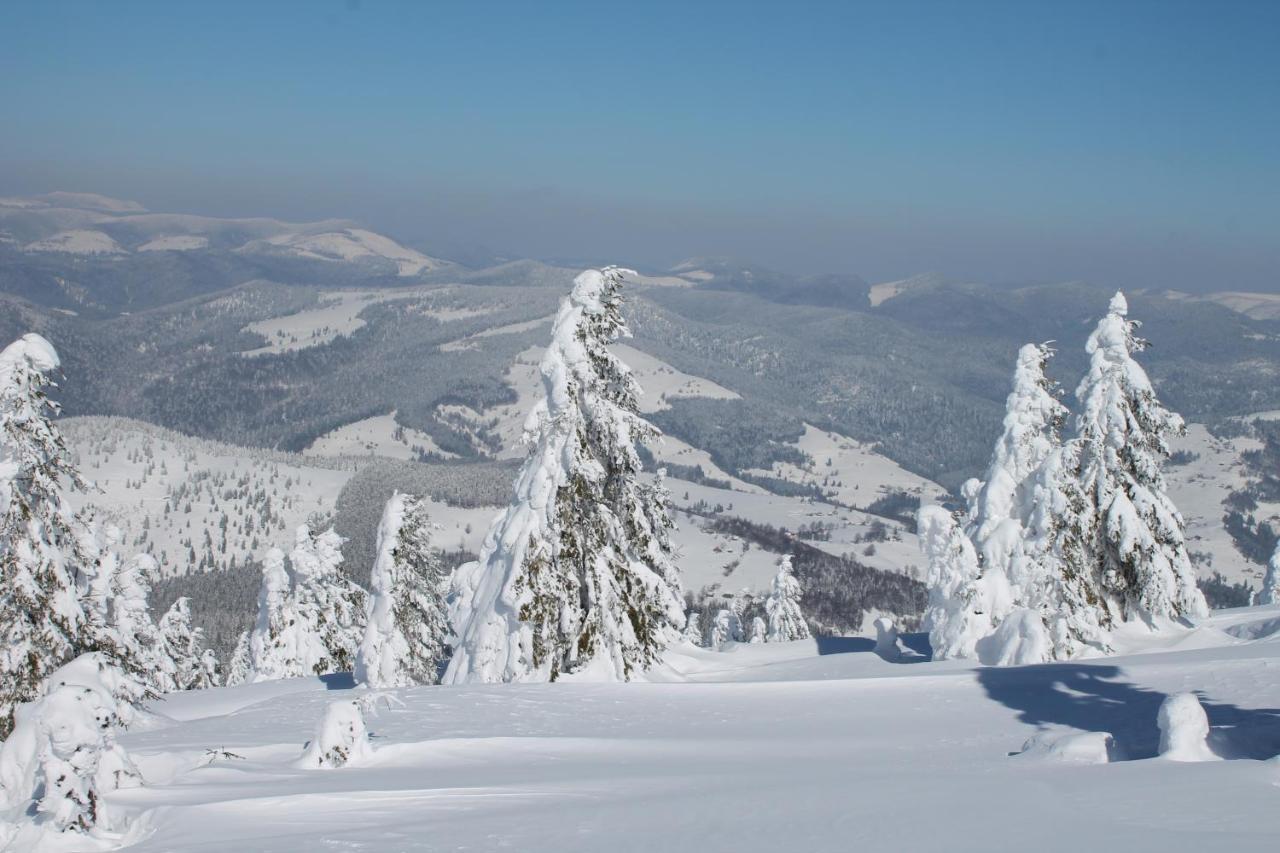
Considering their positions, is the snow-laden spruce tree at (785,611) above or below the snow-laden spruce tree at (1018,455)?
below

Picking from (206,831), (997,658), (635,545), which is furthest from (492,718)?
(997,658)

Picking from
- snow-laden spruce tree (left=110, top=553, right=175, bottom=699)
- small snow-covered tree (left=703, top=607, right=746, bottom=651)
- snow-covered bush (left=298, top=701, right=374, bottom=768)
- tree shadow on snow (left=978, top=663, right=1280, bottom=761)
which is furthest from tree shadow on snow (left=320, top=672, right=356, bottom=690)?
small snow-covered tree (left=703, top=607, right=746, bottom=651)

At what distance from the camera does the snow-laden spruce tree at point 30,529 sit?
2053cm

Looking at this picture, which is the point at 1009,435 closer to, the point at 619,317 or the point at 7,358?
the point at 619,317

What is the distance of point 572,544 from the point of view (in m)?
23.7

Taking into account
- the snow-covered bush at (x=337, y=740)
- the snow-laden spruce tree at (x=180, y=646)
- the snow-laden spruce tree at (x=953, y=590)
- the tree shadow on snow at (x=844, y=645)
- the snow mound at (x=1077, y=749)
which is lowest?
the snow-laden spruce tree at (x=180, y=646)

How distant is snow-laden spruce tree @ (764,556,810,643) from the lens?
57.6 m

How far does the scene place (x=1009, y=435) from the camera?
→ 3097 cm

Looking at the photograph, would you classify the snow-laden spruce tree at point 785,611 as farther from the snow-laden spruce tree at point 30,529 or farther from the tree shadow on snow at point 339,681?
the snow-laden spruce tree at point 30,529

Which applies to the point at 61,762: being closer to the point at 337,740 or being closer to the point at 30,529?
the point at 337,740

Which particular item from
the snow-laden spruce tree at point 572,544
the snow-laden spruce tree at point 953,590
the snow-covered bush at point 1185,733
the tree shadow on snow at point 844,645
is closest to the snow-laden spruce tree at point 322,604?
the tree shadow on snow at point 844,645

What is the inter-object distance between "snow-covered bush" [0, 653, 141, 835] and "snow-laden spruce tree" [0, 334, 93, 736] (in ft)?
41.4

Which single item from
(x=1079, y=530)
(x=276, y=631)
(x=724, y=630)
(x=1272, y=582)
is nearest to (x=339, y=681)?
(x=276, y=631)

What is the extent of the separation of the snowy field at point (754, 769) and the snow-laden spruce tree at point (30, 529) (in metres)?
3.75
